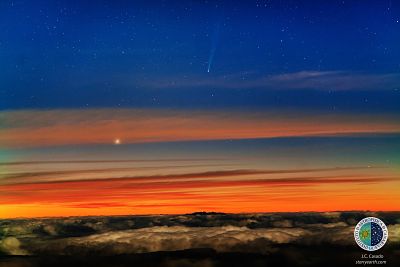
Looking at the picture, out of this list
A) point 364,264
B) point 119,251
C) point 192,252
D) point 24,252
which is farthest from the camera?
point 192,252

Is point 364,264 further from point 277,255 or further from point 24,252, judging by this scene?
point 24,252

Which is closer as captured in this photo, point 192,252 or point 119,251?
point 119,251

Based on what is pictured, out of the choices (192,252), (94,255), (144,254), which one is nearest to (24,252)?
(94,255)

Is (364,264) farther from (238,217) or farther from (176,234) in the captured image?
(176,234)

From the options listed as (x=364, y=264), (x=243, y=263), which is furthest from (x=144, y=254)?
(x=364, y=264)

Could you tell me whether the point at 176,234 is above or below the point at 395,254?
above

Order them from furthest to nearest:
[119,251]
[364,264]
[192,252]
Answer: [192,252] → [119,251] → [364,264]
